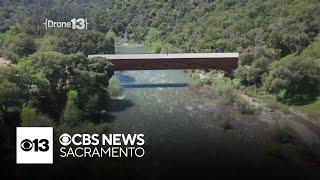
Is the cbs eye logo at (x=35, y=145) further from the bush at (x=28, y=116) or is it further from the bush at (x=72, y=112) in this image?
the bush at (x=72, y=112)

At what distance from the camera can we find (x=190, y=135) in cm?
1101

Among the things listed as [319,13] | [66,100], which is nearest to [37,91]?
[66,100]

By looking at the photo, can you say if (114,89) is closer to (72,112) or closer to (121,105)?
(121,105)

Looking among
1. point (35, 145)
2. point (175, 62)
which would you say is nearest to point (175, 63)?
point (175, 62)

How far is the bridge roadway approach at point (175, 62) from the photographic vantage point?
15.8m

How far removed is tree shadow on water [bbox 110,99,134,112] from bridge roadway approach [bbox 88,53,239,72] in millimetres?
2025

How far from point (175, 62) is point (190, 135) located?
5.27 metres

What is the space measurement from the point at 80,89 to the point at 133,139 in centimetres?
451

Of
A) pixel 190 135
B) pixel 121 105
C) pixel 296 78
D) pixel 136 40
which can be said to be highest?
pixel 136 40

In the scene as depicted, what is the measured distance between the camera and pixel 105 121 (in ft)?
38.1

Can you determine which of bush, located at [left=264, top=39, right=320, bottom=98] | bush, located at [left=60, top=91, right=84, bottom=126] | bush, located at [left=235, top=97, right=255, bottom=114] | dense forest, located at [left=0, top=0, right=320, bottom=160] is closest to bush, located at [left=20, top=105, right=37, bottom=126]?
dense forest, located at [left=0, top=0, right=320, bottom=160]

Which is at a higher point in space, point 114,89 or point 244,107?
point 114,89

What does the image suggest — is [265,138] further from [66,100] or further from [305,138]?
[66,100]

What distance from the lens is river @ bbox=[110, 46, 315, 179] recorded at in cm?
891
